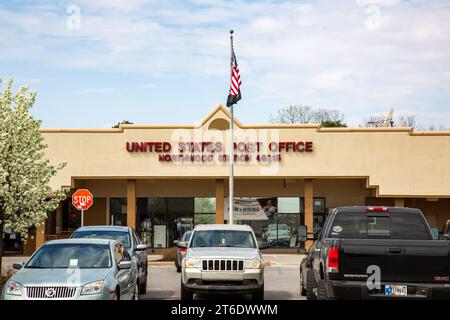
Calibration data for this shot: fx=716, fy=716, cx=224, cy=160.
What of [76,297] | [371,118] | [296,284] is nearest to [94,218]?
[296,284]

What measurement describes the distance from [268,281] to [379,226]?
9904mm

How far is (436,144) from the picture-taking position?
3728 cm

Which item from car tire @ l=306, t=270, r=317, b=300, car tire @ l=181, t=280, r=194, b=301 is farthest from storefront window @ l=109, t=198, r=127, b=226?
car tire @ l=306, t=270, r=317, b=300

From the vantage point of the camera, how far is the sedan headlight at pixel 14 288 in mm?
11750

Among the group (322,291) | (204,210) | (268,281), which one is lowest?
(268,281)

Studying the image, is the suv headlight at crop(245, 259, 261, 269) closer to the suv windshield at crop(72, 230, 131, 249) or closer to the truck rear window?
the truck rear window

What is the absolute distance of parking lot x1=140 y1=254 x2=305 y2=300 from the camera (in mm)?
18031

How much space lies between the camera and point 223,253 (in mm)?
15570

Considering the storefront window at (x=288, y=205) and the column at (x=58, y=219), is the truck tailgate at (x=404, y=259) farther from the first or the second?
the column at (x=58, y=219)

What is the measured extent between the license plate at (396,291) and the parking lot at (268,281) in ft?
19.0

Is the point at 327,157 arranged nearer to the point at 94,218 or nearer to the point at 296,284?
the point at 94,218

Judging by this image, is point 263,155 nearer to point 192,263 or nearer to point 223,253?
point 223,253

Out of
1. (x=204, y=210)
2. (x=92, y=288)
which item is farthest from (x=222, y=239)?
(x=204, y=210)

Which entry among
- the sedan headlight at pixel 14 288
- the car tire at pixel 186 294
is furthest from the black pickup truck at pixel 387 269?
the sedan headlight at pixel 14 288
